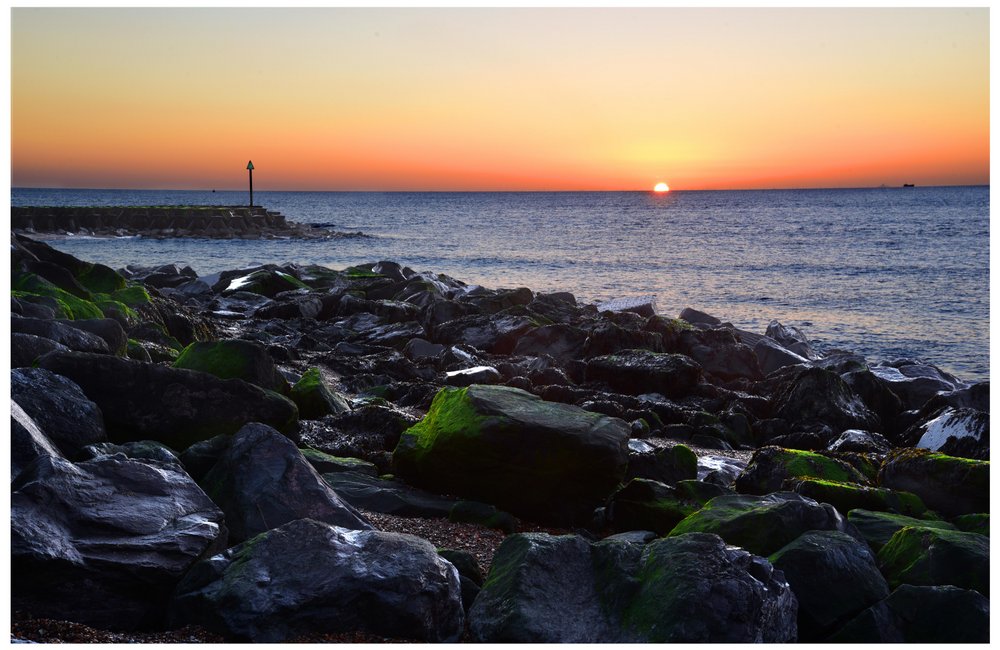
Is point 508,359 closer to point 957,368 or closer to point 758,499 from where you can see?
point 758,499

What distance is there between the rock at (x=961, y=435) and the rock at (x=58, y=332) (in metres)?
8.42

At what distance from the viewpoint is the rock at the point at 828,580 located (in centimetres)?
441

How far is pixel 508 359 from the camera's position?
13383 mm

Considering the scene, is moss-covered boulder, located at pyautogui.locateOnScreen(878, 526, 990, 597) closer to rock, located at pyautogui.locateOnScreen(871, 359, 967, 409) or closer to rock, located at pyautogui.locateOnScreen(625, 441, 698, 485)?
rock, located at pyautogui.locateOnScreen(625, 441, 698, 485)

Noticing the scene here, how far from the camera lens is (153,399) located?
21.9ft

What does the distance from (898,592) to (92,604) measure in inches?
158

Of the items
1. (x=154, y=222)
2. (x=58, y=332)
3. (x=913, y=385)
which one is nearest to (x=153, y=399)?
(x=58, y=332)

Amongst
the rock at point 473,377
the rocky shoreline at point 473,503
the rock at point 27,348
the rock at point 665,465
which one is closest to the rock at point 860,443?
the rocky shoreline at point 473,503

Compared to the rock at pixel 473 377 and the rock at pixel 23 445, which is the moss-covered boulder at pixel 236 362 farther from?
the rock at pixel 23 445

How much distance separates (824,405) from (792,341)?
7.02 m

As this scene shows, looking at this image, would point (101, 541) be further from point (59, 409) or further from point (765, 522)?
point (765, 522)

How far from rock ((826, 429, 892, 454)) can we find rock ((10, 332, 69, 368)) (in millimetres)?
7747

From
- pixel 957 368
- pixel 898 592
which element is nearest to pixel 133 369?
pixel 898 592

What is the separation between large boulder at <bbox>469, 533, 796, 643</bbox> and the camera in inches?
155
